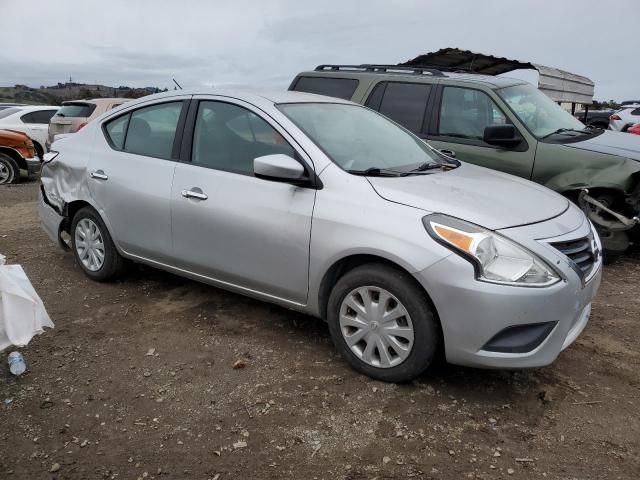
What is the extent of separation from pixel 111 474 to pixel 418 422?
1.49 meters

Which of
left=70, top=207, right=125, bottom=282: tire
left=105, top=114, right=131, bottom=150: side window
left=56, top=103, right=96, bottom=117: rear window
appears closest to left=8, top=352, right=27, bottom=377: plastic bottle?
left=70, top=207, right=125, bottom=282: tire

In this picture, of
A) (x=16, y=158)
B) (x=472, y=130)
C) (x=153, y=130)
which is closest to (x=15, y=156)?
(x=16, y=158)

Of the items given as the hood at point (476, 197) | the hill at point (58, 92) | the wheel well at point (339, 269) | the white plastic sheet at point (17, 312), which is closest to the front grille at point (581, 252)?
the hood at point (476, 197)

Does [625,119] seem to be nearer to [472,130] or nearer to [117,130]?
[472,130]

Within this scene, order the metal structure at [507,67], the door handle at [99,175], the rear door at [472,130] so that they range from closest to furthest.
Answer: the door handle at [99,175], the rear door at [472,130], the metal structure at [507,67]

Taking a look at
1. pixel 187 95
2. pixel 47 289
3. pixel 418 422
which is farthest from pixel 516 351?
pixel 47 289

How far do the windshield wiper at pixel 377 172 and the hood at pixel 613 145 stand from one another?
8.91 ft

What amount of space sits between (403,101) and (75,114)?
27.5 feet

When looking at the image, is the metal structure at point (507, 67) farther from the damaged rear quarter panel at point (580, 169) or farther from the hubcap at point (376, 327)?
the hubcap at point (376, 327)

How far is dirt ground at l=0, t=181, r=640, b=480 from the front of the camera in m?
2.67

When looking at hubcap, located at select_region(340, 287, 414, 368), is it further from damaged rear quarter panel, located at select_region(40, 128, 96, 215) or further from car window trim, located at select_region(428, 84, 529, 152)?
car window trim, located at select_region(428, 84, 529, 152)

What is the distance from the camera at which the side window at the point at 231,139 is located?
3.80m

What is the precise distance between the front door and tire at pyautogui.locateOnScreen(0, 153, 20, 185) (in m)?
9.02

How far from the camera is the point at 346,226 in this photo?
129 inches
